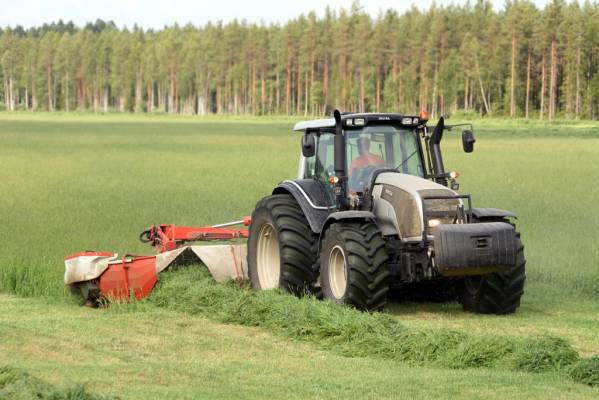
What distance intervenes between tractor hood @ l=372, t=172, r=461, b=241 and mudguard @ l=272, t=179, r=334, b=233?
28.8 inches

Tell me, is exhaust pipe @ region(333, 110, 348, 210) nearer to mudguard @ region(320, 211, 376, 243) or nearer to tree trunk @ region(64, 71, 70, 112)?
mudguard @ region(320, 211, 376, 243)

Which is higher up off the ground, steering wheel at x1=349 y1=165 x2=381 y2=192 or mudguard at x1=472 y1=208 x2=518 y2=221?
steering wheel at x1=349 y1=165 x2=381 y2=192

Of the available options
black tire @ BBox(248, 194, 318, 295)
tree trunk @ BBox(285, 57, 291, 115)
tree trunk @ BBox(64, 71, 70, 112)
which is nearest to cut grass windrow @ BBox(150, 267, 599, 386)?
black tire @ BBox(248, 194, 318, 295)

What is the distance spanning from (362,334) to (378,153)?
3.41m

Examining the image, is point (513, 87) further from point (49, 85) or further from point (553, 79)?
point (49, 85)

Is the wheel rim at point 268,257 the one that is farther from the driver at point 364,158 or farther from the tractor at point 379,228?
the driver at point 364,158

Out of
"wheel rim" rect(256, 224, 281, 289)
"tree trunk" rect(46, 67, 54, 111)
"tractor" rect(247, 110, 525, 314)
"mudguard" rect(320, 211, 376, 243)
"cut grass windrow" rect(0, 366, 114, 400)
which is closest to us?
"cut grass windrow" rect(0, 366, 114, 400)

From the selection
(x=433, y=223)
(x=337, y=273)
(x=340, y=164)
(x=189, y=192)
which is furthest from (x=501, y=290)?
(x=189, y=192)

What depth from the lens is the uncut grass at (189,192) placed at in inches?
672

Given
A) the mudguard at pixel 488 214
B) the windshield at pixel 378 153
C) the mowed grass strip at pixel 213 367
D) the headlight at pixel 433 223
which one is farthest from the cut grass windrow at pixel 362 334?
the mudguard at pixel 488 214

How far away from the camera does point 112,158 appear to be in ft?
140

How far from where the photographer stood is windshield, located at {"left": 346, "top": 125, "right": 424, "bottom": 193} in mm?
13586

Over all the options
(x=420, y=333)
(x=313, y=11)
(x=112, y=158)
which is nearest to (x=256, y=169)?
(x=112, y=158)

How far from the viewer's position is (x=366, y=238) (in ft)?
41.0
